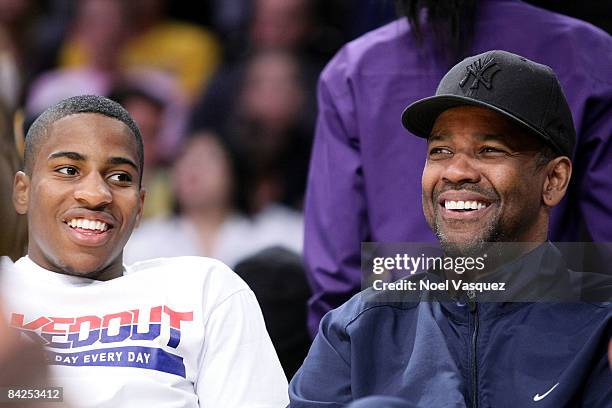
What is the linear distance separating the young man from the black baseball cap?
0.71 metres

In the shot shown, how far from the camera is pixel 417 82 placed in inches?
132

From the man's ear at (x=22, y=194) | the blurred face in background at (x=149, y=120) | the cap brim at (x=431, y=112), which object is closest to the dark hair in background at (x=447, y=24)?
the cap brim at (x=431, y=112)

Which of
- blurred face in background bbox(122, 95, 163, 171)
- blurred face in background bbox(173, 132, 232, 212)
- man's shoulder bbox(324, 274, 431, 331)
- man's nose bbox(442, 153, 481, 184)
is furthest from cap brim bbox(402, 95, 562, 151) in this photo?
blurred face in background bbox(122, 95, 163, 171)

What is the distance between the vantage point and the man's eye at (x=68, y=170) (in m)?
3.09

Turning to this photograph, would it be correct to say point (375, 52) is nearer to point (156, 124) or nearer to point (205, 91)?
point (205, 91)

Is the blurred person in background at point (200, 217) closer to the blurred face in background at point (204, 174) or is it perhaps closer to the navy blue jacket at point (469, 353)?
the blurred face in background at point (204, 174)

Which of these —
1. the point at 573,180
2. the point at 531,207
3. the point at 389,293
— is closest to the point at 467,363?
the point at 389,293

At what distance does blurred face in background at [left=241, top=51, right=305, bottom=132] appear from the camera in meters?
4.56

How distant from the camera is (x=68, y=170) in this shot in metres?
3.09

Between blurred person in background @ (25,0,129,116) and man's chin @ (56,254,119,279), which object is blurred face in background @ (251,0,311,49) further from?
man's chin @ (56,254,119,279)

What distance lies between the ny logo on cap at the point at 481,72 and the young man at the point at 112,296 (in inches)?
30.3

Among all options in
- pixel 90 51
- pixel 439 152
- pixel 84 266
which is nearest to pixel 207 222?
pixel 90 51

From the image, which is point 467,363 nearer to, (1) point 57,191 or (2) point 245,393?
(2) point 245,393

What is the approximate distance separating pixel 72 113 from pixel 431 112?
3.10ft
